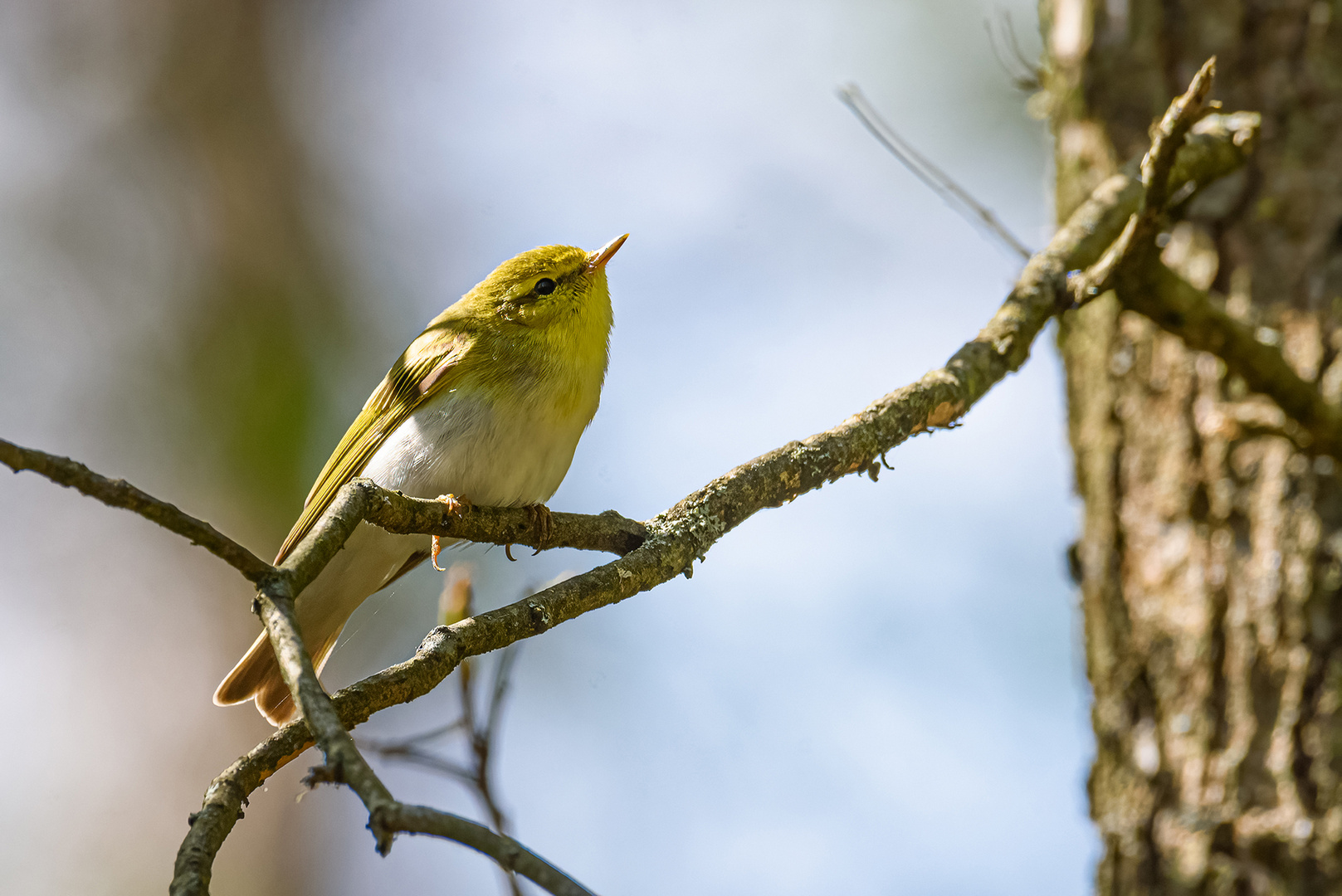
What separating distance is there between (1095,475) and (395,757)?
236cm

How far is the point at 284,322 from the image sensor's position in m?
7.31

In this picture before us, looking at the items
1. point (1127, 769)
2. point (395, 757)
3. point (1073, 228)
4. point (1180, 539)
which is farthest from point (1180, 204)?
point (395, 757)

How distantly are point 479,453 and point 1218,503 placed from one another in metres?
2.21

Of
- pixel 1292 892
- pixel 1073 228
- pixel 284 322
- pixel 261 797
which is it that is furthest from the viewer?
pixel 284 322

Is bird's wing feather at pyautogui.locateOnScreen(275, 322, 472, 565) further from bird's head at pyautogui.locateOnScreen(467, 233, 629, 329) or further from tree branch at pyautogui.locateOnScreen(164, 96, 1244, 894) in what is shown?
tree branch at pyautogui.locateOnScreen(164, 96, 1244, 894)

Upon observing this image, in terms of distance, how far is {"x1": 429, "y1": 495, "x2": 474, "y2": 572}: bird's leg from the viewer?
1.90 m

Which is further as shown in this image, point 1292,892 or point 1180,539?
point 1180,539

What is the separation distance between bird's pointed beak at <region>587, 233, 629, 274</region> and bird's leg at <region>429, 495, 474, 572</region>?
3.73 ft

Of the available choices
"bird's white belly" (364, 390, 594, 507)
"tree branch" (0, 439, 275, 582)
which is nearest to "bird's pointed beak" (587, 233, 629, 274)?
"bird's white belly" (364, 390, 594, 507)

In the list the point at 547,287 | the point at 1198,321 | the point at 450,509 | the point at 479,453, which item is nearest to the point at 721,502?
the point at 450,509

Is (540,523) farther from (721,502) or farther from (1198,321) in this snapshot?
(1198,321)

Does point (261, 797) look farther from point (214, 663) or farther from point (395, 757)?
point (395, 757)

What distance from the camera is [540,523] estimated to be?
2.08 m

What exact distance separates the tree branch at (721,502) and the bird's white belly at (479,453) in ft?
2.71
